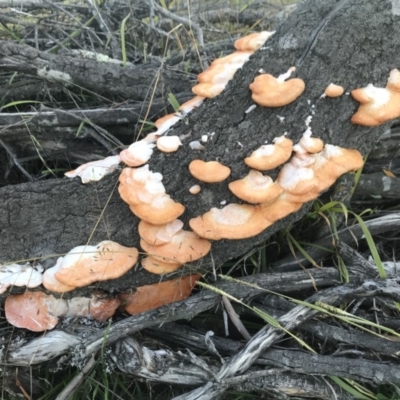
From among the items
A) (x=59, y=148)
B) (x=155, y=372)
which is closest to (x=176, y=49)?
(x=59, y=148)

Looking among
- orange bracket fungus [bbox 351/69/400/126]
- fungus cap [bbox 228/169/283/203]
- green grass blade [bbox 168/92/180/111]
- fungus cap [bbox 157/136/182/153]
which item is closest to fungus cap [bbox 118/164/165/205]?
fungus cap [bbox 157/136/182/153]

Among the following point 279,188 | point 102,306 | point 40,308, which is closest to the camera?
point 279,188

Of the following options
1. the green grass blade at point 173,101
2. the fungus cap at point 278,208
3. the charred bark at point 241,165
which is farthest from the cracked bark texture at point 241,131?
the green grass blade at point 173,101

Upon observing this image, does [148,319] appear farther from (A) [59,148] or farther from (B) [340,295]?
(A) [59,148]

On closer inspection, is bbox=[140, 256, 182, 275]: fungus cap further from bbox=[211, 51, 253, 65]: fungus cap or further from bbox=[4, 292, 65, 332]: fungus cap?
bbox=[211, 51, 253, 65]: fungus cap

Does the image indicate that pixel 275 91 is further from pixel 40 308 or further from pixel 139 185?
pixel 40 308

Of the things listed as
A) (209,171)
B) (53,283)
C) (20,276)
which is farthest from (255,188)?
(20,276)
